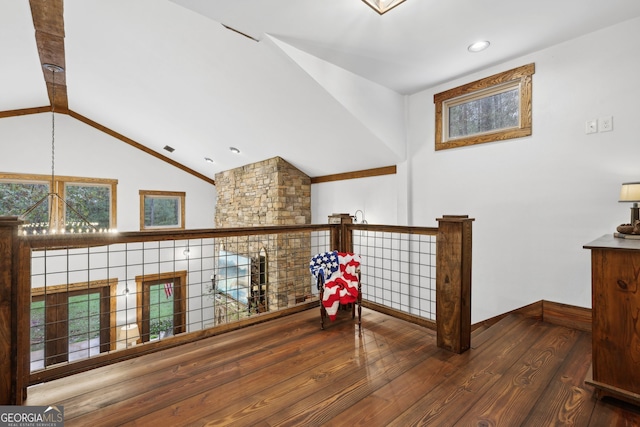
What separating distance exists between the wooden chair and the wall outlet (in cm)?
230

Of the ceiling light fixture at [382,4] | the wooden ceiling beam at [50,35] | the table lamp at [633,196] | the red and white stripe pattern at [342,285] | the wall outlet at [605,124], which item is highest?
the wooden ceiling beam at [50,35]

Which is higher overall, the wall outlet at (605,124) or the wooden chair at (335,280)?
the wall outlet at (605,124)

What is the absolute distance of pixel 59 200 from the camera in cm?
607

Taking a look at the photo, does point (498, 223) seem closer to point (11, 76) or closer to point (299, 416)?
point (299, 416)

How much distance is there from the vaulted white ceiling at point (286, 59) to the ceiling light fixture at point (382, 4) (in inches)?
2.3

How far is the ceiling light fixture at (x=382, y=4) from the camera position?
224 centimetres

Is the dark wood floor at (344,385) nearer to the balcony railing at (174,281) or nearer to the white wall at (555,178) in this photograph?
the balcony railing at (174,281)

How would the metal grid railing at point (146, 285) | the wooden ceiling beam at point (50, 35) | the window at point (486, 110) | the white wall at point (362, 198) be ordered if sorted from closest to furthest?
the window at point (486, 110)
the wooden ceiling beam at point (50, 35)
the white wall at point (362, 198)
the metal grid railing at point (146, 285)

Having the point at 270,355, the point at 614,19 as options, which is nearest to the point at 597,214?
the point at 614,19

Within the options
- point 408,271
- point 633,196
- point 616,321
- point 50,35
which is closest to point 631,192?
point 633,196

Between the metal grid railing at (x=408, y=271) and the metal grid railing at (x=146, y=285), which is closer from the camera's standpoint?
the metal grid railing at (x=408, y=271)

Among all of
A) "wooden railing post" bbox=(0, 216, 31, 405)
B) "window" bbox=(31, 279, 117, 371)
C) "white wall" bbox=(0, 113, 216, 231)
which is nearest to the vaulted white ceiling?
"white wall" bbox=(0, 113, 216, 231)

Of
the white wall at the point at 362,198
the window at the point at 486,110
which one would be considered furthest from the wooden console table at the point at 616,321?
the white wall at the point at 362,198

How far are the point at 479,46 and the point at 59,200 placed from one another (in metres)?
7.61
